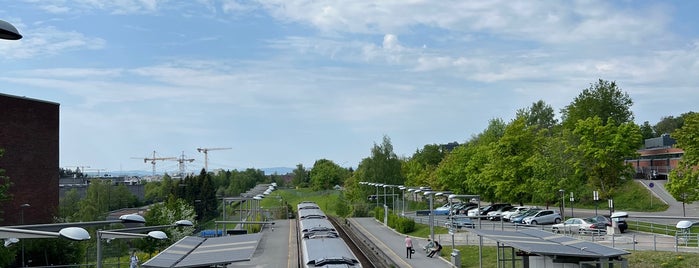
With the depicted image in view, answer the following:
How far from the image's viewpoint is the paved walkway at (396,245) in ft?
120

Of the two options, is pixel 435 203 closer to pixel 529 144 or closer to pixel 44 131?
pixel 529 144

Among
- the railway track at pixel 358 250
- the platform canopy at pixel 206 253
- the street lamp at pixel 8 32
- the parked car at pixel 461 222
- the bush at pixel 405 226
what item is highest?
the street lamp at pixel 8 32

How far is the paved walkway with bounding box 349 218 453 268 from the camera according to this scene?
36.6 meters

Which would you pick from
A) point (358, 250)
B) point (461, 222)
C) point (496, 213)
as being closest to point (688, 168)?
point (461, 222)

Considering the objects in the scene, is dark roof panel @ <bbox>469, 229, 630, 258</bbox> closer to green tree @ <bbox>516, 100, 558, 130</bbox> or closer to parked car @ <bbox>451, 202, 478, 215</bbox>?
parked car @ <bbox>451, 202, 478, 215</bbox>

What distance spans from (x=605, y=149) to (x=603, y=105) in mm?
35852

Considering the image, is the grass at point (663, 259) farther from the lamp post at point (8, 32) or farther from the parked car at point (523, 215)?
the lamp post at point (8, 32)

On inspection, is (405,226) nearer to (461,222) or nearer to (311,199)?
(461,222)

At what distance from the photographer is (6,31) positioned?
10.2 metres

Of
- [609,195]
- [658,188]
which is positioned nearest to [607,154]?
[609,195]

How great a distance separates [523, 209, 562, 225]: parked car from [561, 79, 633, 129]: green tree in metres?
38.2

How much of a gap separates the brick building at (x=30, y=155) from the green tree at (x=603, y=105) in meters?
64.1

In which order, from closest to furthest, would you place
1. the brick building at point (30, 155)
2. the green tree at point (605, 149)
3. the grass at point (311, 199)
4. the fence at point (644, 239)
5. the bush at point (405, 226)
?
the fence at point (644, 239) < the brick building at point (30, 155) < the green tree at point (605, 149) < the bush at point (405, 226) < the grass at point (311, 199)

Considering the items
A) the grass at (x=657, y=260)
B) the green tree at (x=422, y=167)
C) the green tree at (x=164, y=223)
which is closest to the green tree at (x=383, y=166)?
the green tree at (x=422, y=167)
